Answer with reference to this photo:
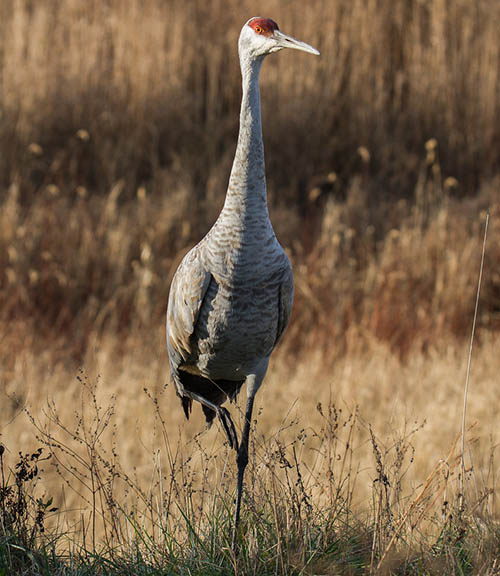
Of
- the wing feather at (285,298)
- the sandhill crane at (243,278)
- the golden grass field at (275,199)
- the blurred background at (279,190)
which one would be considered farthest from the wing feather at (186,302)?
the blurred background at (279,190)

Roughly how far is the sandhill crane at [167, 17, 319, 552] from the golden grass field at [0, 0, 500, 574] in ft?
6.83

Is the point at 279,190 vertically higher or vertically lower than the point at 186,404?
higher

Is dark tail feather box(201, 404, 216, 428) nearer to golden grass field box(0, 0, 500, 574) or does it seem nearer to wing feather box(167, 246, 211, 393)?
wing feather box(167, 246, 211, 393)

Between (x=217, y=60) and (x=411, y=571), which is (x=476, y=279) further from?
(x=411, y=571)

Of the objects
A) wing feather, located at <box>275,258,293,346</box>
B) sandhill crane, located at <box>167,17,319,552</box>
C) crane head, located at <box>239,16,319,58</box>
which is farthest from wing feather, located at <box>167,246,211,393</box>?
crane head, located at <box>239,16,319,58</box>

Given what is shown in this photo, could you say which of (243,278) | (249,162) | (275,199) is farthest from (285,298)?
(275,199)

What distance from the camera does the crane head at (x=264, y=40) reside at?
2.84 metres

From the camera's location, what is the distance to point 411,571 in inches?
108

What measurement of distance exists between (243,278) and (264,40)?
2.57 feet

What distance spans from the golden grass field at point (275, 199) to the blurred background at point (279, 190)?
0.07 feet

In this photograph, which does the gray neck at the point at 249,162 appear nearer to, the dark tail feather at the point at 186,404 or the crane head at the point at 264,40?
the crane head at the point at 264,40

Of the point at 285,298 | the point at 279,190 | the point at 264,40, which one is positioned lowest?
the point at 285,298

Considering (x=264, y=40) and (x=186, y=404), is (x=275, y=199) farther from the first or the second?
(x=264, y=40)

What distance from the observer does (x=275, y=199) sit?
7.78 meters
